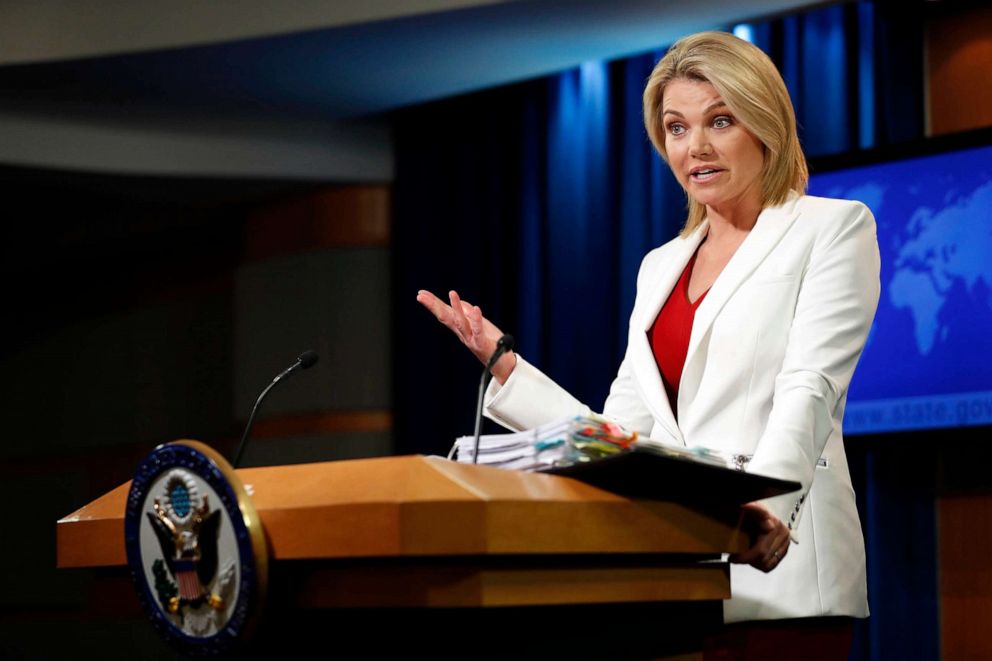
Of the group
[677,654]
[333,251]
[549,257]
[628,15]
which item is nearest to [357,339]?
[333,251]

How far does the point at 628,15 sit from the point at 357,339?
2164mm

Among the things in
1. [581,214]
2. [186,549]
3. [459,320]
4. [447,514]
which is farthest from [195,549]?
[581,214]

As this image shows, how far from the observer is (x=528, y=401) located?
79.9 inches

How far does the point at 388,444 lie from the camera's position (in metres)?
6.03

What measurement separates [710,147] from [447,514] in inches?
41.1

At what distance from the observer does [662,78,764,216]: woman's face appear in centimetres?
209

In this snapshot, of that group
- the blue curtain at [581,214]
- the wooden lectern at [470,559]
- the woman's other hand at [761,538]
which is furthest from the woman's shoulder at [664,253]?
the blue curtain at [581,214]

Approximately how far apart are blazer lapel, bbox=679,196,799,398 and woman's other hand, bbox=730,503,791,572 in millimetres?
423

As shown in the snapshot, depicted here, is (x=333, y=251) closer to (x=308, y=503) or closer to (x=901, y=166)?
(x=901, y=166)

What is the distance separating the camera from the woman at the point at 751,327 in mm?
1824

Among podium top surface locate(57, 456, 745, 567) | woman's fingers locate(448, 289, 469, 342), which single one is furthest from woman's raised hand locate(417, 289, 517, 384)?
podium top surface locate(57, 456, 745, 567)

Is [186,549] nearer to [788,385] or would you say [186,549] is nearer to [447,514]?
[447,514]

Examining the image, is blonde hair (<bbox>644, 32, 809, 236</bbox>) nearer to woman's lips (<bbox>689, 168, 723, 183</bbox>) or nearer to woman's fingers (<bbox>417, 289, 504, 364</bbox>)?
woman's lips (<bbox>689, 168, 723, 183</bbox>)

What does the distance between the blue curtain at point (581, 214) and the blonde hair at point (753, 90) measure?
2090 millimetres
